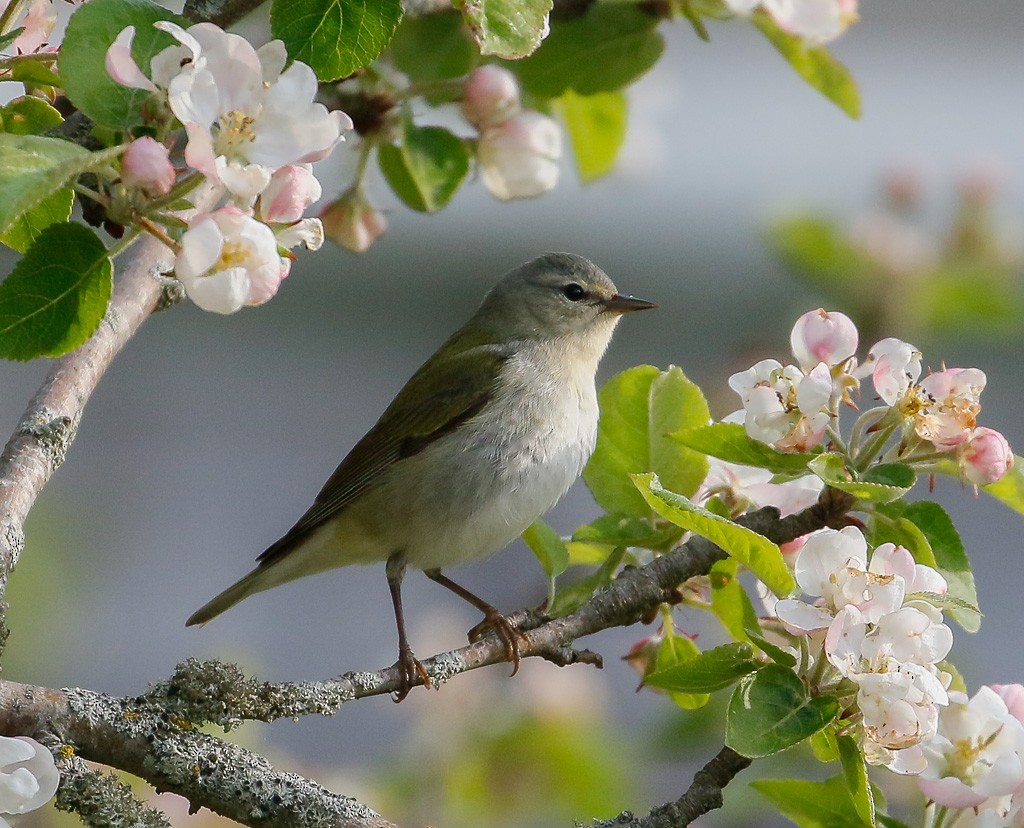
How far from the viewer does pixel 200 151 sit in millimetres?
1235

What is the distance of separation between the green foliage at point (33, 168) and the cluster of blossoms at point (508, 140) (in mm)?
1201

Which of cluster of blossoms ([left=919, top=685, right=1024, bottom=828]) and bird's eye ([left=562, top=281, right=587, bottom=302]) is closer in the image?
cluster of blossoms ([left=919, top=685, right=1024, bottom=828])

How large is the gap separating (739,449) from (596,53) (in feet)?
3.19

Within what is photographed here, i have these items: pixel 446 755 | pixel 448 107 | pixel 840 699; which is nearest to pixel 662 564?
pixel 840 699

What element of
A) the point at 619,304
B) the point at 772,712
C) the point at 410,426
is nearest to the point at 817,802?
the point at 772,712

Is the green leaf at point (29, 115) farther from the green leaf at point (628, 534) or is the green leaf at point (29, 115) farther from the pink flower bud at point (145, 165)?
the green leaf at point (628, 534)

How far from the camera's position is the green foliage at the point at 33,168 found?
3.59ft

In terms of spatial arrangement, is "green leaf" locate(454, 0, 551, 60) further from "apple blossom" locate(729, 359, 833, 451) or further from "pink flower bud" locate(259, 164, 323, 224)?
"apple blossom" locate(729, 359, 833, 451)

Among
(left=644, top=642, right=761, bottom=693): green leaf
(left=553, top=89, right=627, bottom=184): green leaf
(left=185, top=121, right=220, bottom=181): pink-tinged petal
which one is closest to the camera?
(left=185, top=121, right=220, bottom=181): pink-tinged petal

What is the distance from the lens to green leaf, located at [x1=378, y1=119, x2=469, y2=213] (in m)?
2.28

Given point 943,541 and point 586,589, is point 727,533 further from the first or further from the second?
point 586,589

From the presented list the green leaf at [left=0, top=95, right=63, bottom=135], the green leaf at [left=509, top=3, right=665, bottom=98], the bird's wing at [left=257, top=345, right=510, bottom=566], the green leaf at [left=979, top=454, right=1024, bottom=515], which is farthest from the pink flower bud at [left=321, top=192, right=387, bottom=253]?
the green leaf at [left=979, top=454, right=1024, bottom=515]

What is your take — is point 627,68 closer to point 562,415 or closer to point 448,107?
point 448,107

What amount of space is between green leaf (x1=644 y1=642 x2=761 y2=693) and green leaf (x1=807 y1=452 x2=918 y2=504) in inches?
9.2
